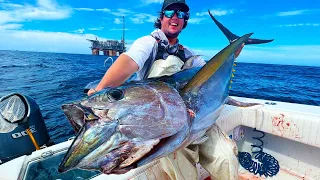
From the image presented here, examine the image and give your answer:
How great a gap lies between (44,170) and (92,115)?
1471mm

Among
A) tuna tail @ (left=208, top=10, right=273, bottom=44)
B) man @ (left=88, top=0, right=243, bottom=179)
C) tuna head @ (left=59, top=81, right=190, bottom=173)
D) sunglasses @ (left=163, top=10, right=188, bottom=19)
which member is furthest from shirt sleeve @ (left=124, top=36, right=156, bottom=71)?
tuna tail @ (left=208, top=10, right=273, bottom=44)

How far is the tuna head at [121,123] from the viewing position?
101 cm

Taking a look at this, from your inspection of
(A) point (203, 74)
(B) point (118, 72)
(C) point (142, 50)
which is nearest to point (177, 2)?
(C) point (142, 50)

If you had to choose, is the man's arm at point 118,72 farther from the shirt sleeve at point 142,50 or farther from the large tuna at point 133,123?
the large tuna at point 133,123

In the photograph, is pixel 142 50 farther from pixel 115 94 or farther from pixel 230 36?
pixel 230 36

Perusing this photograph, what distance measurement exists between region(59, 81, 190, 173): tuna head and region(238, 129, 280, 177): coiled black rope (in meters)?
2.72

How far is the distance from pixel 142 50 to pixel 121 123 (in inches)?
46.6

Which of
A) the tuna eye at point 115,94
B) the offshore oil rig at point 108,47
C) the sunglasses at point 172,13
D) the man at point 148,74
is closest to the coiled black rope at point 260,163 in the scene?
the man at point 148,74

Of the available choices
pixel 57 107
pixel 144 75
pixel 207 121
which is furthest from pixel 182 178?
pixel 57 107

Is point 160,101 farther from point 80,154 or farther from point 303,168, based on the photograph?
point 303,168

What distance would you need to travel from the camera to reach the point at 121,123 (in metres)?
1.08

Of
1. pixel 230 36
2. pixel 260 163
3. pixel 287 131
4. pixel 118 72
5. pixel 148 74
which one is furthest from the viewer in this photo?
pixel 260 163

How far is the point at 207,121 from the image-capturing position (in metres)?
1.55

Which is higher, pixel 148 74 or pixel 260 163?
pixel 148 74
